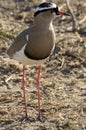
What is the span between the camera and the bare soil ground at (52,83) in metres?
5.04

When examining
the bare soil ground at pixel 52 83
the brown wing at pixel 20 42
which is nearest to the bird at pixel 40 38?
the brown wing at pixel 20 42

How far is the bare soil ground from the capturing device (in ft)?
16.5

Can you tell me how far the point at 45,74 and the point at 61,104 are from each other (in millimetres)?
915

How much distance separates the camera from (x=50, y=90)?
5758mm

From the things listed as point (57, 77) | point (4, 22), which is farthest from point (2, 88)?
point (4, 22)

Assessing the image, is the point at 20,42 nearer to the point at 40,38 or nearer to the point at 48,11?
the point at 40,38

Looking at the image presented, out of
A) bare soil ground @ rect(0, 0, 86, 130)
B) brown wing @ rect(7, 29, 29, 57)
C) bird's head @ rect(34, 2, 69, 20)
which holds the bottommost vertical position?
bare soil ground @ rect(0, 0, 86, 130)

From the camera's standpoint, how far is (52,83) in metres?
5.91

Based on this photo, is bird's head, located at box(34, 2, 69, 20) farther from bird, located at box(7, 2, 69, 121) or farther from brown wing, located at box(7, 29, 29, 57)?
brown wing, located at box(7, 29, 29, 57)

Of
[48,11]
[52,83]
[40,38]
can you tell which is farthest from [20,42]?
[52,83]

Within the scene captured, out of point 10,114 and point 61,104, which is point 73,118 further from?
point 10,114

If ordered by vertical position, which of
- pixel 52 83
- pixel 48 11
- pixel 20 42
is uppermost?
pixel 48 11

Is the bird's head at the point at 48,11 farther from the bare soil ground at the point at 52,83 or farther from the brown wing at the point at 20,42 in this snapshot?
the bare soil ground at the point at 52,83

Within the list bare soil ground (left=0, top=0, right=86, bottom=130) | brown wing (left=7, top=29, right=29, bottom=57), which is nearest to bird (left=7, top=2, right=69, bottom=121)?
brown wing (left=7, top=29, right=29, bottom=57)
